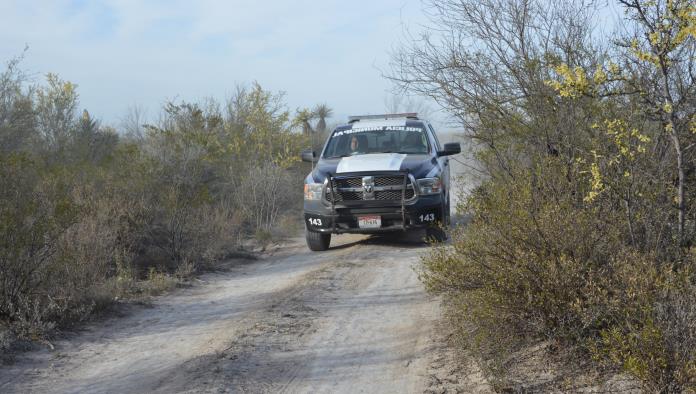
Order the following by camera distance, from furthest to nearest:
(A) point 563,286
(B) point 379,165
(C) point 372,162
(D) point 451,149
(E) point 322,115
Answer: (E) point 322,115 → (D) point 451,149 → (C) point 372,162 → (B) point 379,165 → (A) point 563,286

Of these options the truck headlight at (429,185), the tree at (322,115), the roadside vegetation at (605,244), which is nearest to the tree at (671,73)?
the roadside vegetation at (605,244)

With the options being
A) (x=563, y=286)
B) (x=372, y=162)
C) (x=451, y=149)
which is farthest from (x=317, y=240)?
(x=563, y=286)

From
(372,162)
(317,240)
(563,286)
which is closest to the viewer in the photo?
(563,286)

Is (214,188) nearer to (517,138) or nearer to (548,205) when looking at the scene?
(517,138)

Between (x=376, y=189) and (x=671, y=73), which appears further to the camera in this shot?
(x=376, y=189)

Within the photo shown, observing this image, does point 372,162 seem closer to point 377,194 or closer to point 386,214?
point 377,194

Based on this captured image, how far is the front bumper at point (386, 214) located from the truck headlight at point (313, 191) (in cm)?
10

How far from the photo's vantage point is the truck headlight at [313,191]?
38.5ft

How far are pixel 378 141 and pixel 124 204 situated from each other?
4325mm

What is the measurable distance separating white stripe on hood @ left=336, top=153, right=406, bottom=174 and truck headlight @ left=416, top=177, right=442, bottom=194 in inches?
16.7

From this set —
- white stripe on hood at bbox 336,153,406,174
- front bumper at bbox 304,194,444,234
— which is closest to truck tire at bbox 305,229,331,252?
front bumper at bbox 304,194,444,234

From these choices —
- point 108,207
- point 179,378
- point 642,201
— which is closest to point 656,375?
point 642,201

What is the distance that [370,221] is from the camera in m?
11.5

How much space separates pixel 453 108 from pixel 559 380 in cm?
502
